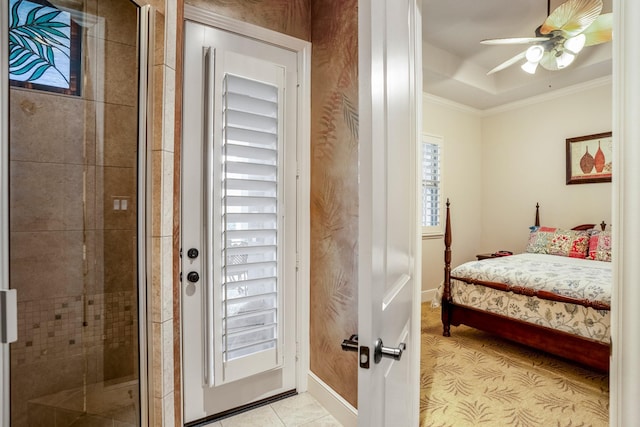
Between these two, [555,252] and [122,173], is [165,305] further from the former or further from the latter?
[555,252]

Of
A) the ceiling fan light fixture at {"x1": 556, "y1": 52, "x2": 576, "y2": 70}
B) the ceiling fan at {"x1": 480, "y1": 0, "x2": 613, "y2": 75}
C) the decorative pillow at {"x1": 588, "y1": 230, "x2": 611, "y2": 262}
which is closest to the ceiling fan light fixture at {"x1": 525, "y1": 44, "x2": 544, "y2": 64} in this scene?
the ceiling fan at {"x1": 480, "y1": 0, "x2": 613, "y2": 75}

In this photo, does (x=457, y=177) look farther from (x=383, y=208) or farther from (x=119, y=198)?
(x=119, y=198)

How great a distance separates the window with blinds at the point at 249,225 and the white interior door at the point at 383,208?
99cm

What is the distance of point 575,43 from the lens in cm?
258

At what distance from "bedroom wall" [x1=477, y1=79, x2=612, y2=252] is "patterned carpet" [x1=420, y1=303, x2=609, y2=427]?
2196mm

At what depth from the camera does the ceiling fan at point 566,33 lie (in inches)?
88.1

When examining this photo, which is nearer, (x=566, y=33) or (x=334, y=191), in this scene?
(x=334, y=191)

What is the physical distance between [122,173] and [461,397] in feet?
7.95

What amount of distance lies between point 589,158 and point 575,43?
2.05m

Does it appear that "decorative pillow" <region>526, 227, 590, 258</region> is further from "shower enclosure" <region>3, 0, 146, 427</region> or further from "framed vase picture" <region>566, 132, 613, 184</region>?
"shower enclosure" <region>3, 0, 146, 427</region>

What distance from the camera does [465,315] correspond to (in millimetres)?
3131

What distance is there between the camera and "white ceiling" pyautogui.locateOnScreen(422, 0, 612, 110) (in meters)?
2.90

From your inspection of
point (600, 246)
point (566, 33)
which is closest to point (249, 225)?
point (566, 33)

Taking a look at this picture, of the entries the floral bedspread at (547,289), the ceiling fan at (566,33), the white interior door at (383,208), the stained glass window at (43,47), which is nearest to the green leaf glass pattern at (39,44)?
the stained glass window at (43,47)
